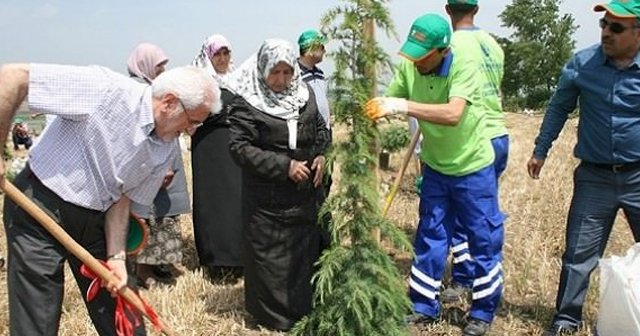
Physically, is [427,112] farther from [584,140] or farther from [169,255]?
[169,255]

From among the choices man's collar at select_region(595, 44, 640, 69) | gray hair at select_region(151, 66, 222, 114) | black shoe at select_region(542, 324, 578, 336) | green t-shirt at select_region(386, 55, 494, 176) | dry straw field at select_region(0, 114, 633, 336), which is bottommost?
dry straw field at select_region(0, 114, 633, 336)

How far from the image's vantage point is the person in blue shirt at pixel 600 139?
10.9 feet

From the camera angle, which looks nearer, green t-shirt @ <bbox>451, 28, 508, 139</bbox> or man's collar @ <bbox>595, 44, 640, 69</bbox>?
man's collar @ <bbox>595, 44, 640, 69</bbox>

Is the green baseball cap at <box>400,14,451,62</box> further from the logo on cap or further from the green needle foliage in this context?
the green needle foliage

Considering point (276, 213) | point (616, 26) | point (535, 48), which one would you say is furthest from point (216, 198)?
point (535, 48)

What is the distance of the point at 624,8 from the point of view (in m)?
3.21

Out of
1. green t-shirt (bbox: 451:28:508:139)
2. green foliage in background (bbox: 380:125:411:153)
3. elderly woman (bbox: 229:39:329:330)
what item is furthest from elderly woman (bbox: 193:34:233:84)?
green foliage in background (bbox: 380:125:411:153)

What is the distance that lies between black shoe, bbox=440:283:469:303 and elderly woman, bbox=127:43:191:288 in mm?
2014

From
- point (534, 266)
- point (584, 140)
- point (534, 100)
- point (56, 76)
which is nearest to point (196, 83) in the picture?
point (56, 76)

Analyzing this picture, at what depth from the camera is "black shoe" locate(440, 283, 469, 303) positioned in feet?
14.0

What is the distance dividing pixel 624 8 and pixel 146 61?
315 centimetres

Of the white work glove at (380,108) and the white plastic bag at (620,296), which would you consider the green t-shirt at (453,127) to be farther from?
the white plastic bag at (620,296)

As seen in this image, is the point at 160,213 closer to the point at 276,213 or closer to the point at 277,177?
the point at 276,213

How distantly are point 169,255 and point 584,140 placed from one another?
3.02 m
